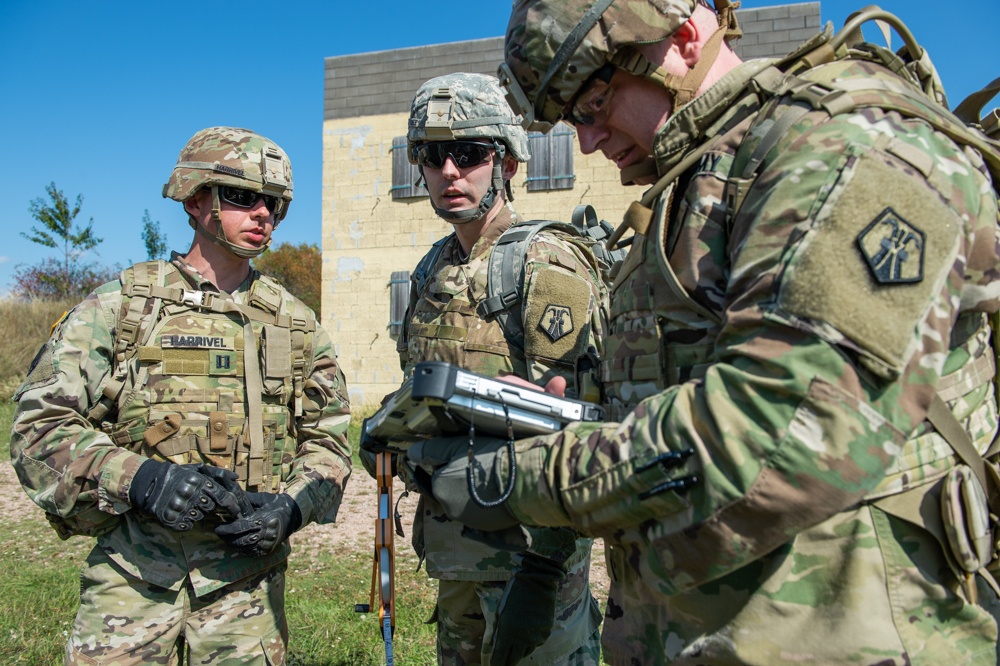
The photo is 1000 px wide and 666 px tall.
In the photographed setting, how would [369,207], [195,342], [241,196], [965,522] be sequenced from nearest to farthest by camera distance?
[965,522], [195,342], [241,196], [369,207]

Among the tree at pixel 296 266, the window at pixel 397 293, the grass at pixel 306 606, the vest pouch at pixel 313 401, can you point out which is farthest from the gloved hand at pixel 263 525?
the tree at pixel 296 266

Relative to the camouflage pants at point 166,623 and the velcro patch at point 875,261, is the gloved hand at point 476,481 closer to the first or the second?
the velcro patch at point 875,261

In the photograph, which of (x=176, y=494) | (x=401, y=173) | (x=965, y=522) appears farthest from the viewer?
(x=401, y=173)

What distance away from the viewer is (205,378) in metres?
3.15

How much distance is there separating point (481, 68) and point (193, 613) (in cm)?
1246

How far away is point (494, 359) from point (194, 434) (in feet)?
4.22

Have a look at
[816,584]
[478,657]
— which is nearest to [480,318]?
[478,657]

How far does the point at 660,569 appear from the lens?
55.9 inches

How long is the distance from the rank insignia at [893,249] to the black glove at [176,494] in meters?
2.43

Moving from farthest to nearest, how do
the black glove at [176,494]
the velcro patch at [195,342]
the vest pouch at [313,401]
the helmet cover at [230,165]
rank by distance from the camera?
the vest pouch at [313,401] < the helmet cover at [230,165] < the velcro patch at [195,342] < the black glove at [176,494]

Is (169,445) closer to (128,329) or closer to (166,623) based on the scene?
(128,329)

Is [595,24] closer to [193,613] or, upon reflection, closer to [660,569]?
[660,569]

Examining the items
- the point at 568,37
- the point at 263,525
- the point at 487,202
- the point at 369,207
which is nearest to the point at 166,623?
the point at 263,525

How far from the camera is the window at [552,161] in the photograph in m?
13.6
